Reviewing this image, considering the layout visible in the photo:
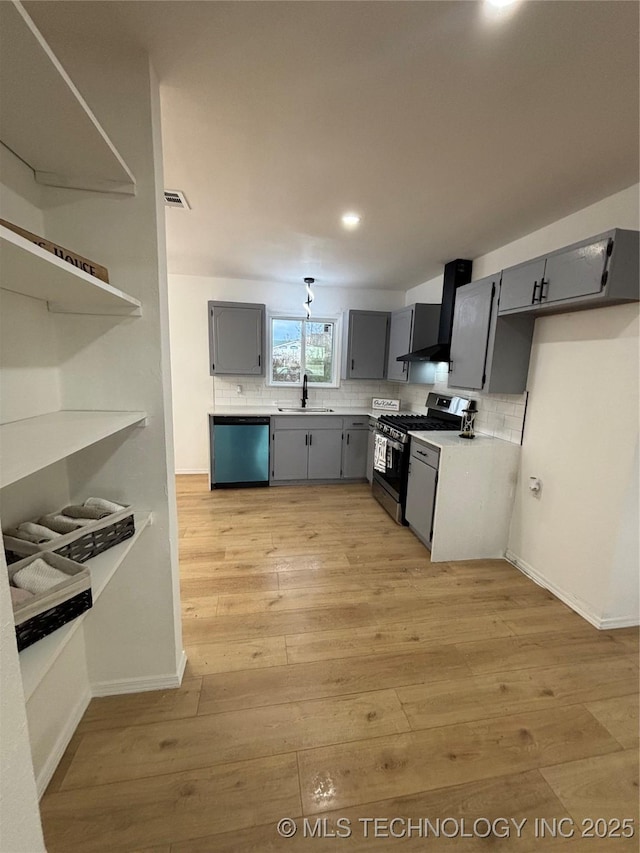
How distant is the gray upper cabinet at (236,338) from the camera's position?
13.2ft

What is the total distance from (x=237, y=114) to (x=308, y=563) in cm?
267

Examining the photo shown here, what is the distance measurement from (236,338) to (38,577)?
3.53 metres

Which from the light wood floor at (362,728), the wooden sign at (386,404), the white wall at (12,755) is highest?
the wooden sign at (386,404)

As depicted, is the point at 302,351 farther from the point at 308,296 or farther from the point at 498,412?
the point at 498,412

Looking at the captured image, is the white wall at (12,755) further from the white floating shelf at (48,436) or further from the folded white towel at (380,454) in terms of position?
the folded white towel at (380,454)

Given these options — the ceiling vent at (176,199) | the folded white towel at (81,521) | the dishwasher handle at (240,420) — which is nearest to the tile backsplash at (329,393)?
the dishwasher handle at (240,420)

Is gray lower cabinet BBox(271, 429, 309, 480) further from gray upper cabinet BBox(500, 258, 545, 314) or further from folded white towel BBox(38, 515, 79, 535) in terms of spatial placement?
folded white towel BBox(38, 515, 79, 535)

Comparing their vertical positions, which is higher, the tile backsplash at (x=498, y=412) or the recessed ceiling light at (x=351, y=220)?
the recessed ceiling light at (x=351, y=220)

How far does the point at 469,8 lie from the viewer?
3.31 ft

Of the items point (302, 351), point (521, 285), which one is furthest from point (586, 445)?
point (302, 351)

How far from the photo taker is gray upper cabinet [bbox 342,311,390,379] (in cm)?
436

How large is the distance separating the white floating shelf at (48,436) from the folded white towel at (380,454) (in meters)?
2.59

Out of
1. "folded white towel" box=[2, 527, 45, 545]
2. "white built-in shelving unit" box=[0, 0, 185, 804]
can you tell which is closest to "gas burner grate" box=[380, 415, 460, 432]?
"white built-in shelving unit" box=[0, 0, 185, 804]

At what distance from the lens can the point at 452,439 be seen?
2797 mm
